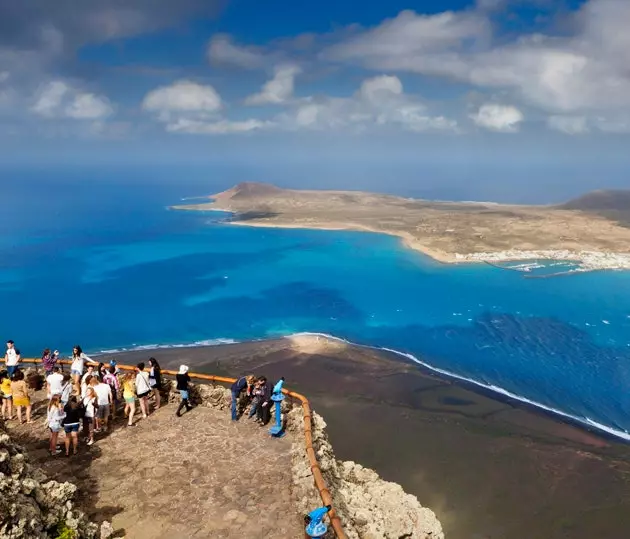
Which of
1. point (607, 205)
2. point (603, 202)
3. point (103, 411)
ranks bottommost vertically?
point (103, 411)

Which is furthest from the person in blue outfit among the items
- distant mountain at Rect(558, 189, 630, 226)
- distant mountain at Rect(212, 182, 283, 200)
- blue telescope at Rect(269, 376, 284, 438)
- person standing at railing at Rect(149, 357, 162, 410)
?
distant mountain at Rect(212, 182, 283, 200)

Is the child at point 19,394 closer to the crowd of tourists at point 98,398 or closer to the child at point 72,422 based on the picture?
the crowd of tourists at point 98,398

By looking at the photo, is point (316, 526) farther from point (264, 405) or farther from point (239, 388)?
point (239, 388)

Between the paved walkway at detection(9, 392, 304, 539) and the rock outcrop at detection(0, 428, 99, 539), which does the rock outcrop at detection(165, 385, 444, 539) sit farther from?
the rock outcrop at detection(0, 428, 99, 539)

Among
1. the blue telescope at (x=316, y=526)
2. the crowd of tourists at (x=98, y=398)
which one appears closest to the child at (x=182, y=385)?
the crowd of tourists at (x=98, y=398)

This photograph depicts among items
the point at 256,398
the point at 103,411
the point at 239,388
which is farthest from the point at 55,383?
the point at 256,398

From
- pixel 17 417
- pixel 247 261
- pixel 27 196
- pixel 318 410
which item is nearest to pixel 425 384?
pixel 318 410
